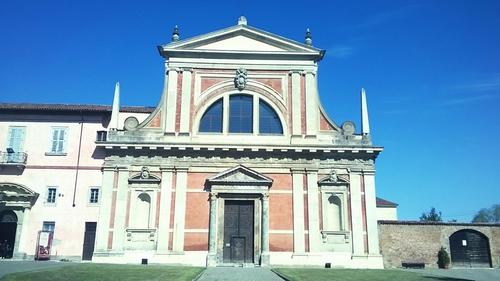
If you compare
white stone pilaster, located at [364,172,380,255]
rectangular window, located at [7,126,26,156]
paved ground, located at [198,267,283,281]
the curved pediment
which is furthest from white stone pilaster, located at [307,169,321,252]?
rectangular window, located at [7,126,26,156]

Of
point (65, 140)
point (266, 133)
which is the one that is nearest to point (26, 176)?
point (65, 140)

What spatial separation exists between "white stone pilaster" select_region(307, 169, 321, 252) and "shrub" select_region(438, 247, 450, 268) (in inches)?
265

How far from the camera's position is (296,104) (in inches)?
978

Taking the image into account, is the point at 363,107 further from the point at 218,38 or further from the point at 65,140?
the point at 65,140

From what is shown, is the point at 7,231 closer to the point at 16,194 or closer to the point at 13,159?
the point at 16,194

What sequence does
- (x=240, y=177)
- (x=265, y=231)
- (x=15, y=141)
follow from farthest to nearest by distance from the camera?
1. (x=15, y=141)
2. (x=240, y=177)
3. (x=265, y=231)

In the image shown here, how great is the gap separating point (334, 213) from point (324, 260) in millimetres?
2578

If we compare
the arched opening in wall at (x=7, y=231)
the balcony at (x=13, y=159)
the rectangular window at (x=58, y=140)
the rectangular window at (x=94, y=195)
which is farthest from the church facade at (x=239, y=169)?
the arched opening in wall at (x=7, y=231)

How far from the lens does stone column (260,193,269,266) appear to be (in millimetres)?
22094

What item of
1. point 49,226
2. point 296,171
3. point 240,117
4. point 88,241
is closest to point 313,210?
point 296,171

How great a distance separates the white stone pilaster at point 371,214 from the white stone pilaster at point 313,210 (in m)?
2.63

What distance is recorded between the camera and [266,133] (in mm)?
24484

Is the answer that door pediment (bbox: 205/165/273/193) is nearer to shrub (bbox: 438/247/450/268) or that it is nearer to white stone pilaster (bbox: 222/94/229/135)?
white stone pilaster (bbox: 222/94/229/135)

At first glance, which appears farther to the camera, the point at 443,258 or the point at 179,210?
the point at 443,258
